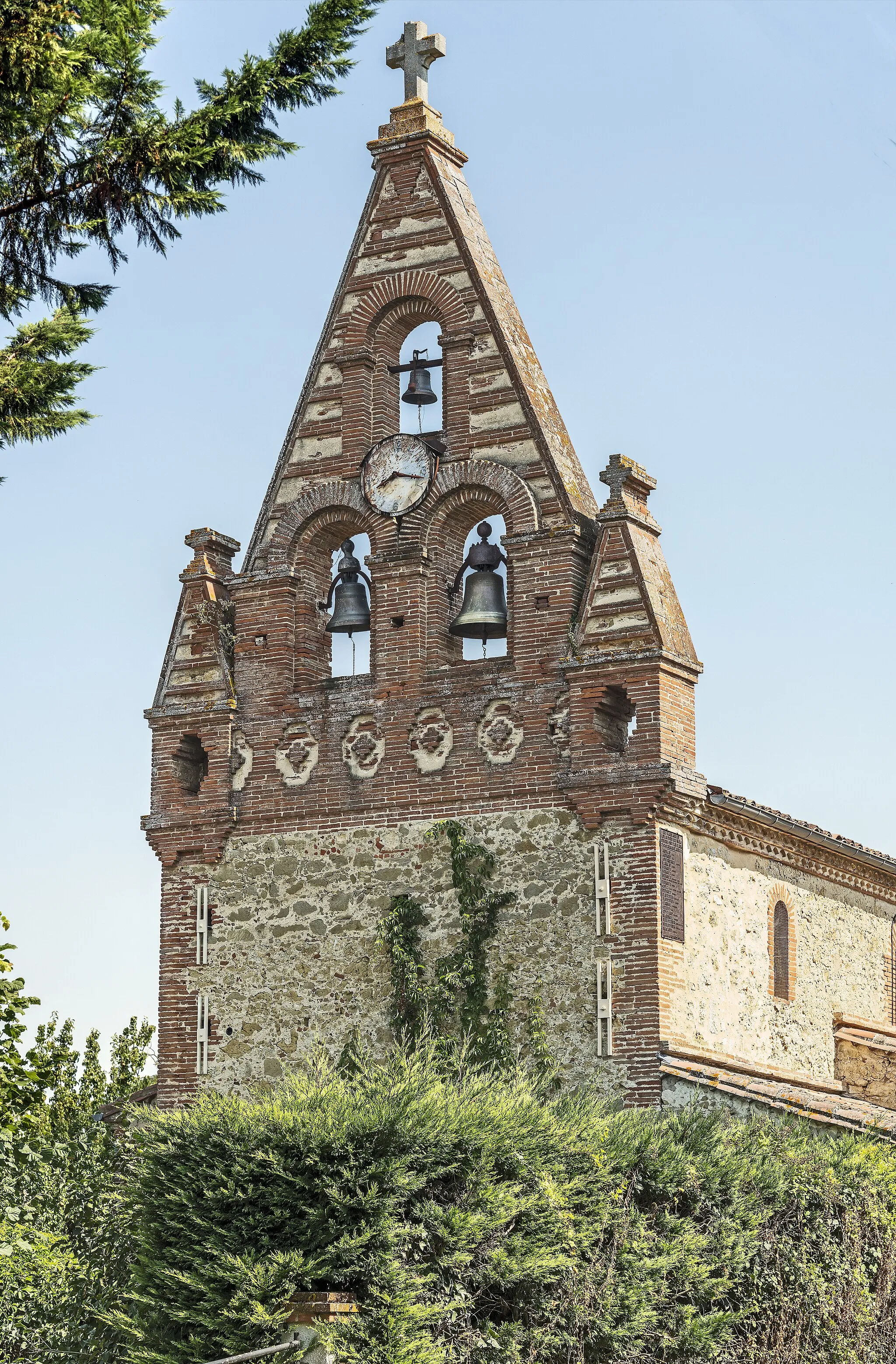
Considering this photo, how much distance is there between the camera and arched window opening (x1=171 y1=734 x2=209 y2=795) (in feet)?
70.7

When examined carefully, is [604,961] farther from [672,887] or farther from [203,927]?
[203,927]

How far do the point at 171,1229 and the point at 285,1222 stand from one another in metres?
0.90

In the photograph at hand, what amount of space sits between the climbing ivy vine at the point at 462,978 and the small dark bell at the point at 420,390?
4.85 metres

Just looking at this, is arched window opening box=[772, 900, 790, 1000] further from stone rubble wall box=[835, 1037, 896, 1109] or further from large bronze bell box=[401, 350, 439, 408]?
large bronze bell box=[401, 350, 439, 408]

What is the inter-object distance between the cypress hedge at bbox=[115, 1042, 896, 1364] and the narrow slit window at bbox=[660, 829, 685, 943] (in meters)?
3.22

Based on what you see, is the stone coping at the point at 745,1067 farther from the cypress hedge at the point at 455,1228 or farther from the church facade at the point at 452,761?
the cypress hedge at the point at 455,1228

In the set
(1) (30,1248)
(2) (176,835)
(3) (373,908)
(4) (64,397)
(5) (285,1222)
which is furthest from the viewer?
(2) (176,835)

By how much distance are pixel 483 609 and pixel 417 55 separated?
6639mm

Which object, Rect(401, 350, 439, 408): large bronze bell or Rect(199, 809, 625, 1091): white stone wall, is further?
Rect(401, 350, 439, 408): large bronze bell

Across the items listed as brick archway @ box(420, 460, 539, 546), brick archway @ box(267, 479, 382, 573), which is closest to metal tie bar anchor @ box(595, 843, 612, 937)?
brick archway @ box(420, 460, 539, 546)

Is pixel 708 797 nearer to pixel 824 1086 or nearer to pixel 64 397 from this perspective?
pixel 824 1086

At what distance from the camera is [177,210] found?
15.0m

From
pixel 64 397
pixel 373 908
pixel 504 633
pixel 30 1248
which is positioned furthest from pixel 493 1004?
pixel 64 397

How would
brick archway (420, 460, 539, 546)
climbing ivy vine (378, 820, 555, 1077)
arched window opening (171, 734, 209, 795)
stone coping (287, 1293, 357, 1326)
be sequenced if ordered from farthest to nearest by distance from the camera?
arched window opening (171, 734, 209, 795)
brick archway (420, 460, 539, 546)
climbing ivy vine (378, 820, 555, 1077)
stone coping (287, 1293, 357, 1326)
